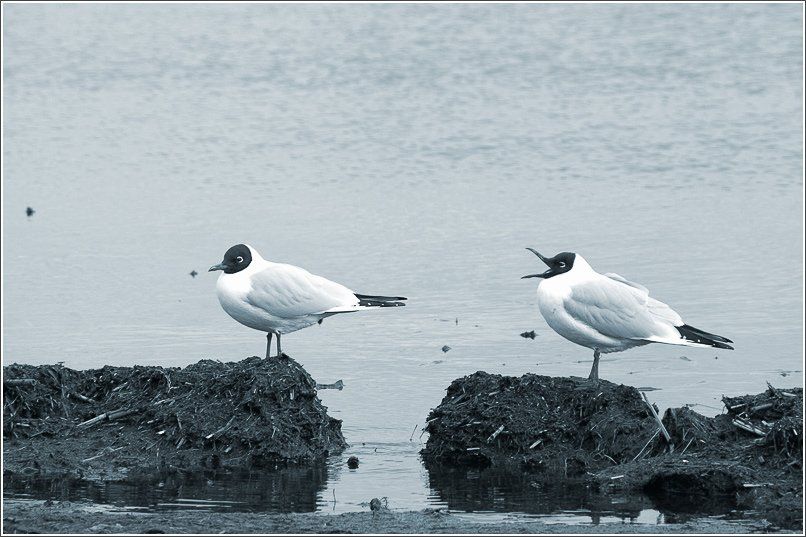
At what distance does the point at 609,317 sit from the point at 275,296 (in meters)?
2.55

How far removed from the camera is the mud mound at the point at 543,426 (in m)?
9.55

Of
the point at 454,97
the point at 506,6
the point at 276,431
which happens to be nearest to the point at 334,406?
the point at 276,431

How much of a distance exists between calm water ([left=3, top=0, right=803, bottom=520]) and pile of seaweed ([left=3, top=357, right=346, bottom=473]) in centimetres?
53

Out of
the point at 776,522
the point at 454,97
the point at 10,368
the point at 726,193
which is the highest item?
the point at 454,97

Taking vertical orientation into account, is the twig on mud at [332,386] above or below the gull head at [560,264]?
below

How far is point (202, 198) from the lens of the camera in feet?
60.2

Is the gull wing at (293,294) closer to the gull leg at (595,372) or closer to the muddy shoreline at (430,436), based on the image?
the muddy shoreline at (430,436)

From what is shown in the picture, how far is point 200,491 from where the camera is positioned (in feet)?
29.8

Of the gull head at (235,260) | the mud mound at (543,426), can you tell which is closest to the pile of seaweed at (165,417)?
the mud mound at (543,426)

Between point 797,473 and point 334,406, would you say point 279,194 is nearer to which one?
point 334,406

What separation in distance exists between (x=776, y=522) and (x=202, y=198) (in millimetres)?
11314

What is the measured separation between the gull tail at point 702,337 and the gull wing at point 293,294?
2589 mm

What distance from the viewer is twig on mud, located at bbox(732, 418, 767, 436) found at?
916 cm

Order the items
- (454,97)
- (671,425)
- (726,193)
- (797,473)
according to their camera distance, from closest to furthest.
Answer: (797,473), (671,425), (726,193), (454,97)
